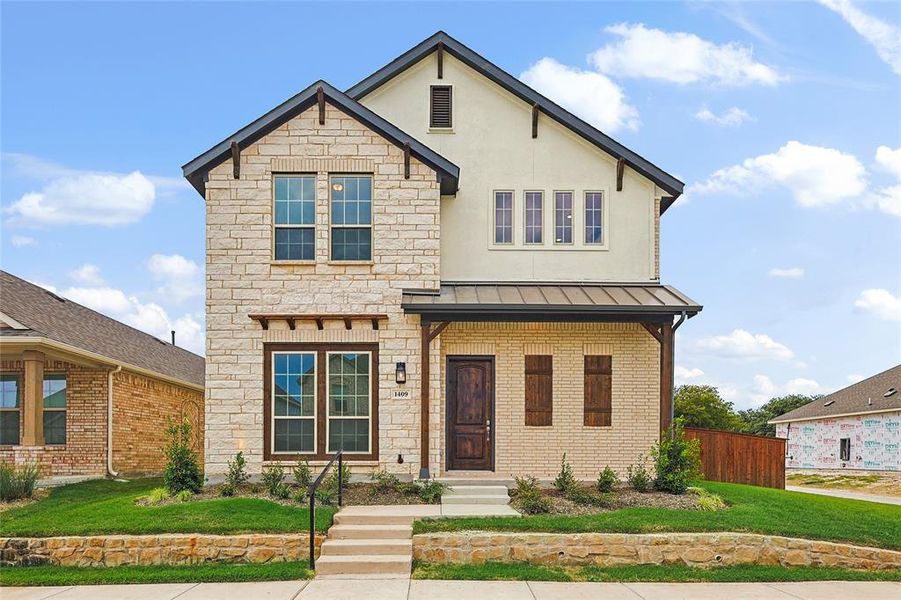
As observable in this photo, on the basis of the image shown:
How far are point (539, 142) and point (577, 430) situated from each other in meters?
6.08

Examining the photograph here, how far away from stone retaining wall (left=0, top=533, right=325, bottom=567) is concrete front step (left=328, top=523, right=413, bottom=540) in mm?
367

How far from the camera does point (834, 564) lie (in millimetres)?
11500

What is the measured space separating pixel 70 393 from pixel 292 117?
28.9 ft

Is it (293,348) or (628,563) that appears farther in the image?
(293,348)

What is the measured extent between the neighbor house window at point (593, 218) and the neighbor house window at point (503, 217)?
1.60 meters

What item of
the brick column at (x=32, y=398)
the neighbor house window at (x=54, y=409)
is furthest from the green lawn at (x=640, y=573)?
the neighbor house window at (x=54, y=409)

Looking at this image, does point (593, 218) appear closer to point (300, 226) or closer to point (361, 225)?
point (361, 225)

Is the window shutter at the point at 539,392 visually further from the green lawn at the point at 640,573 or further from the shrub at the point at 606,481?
the green lawn at the point at 640,573

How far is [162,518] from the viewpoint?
39.3 feet

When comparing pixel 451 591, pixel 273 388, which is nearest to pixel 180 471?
pixel 273 388

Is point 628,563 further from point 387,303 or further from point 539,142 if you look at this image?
point 539,142

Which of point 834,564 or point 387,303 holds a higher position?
point 387,303

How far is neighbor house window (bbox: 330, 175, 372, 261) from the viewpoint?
15422mm

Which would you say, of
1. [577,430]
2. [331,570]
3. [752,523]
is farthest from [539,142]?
[331,570]
